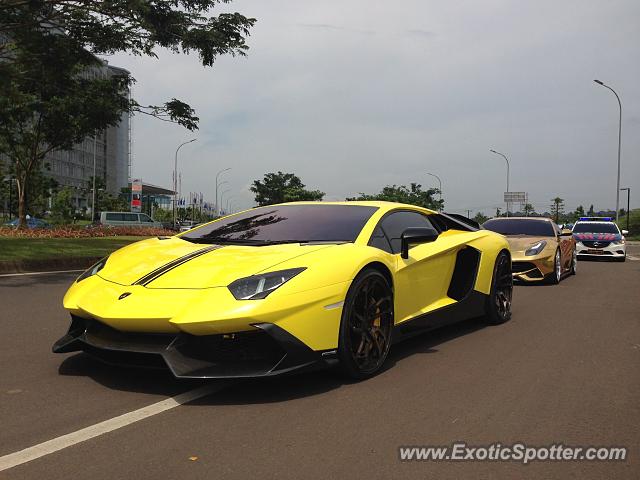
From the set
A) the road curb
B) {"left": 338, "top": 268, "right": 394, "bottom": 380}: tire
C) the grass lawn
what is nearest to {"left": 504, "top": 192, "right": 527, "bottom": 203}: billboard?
the grass lawn

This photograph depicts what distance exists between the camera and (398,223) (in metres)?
4.94

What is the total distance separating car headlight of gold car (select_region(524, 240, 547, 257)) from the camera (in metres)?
10.5

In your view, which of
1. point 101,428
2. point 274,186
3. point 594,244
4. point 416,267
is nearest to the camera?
point 101,428

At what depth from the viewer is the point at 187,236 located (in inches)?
194

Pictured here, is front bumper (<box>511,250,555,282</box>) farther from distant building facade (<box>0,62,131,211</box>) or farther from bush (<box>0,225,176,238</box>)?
distant building facade (<box>0,62,131,211</box>)

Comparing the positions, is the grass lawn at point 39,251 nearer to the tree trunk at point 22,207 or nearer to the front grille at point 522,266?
the front grille at point 522,266

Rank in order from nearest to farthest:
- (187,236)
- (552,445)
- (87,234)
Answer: (552,445) → (187,236) → (87,234)

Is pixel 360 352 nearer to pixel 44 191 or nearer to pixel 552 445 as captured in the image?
pixel 552 445

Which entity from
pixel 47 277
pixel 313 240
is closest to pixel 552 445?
pixel 313 240

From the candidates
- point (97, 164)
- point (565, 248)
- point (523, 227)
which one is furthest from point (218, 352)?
point (97, 164)

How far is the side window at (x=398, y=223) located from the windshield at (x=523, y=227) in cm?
636

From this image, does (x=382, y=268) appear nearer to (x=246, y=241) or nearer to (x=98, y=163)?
(x=246, y=241)

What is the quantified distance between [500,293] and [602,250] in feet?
44.2

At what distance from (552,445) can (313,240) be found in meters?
2.11
